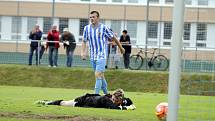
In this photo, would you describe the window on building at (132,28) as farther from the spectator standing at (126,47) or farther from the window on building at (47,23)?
the spectator standing at (126,47)

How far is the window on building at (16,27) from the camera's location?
52.1 m

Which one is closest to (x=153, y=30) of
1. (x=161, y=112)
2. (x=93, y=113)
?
(x=93, y=113)

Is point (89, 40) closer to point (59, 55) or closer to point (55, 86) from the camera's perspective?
point (55, 86)

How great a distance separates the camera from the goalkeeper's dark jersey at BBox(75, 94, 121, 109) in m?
15.0

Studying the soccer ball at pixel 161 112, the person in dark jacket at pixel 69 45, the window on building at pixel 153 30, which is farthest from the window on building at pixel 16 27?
the soccer ball at pixel 161 112

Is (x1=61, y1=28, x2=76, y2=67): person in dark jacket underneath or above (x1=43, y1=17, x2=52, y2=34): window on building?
underneath

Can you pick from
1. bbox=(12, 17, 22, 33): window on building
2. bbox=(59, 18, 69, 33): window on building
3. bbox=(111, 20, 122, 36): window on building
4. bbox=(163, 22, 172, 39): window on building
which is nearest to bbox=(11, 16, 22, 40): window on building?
bbox=(12, 17, 22, 33): window on building

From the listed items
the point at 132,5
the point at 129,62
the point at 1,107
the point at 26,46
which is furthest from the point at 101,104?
the point at 132,5

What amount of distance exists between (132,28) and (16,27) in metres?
9.01

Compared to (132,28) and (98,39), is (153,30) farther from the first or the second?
(98,39)

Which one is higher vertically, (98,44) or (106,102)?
(98,44)

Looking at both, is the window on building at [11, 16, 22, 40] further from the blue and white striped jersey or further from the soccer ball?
the soccer ball

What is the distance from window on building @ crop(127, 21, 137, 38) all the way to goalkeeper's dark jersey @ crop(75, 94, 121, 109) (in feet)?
116

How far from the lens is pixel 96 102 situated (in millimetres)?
15141
